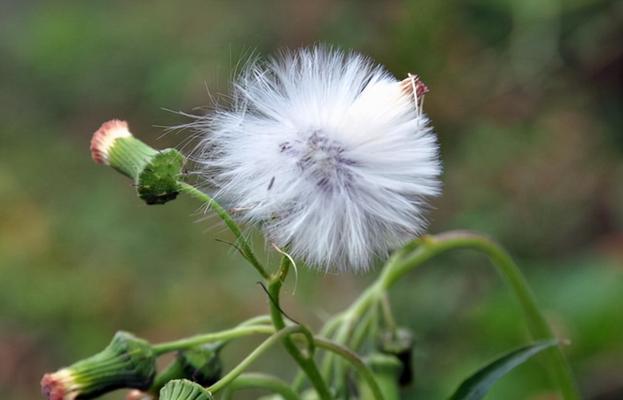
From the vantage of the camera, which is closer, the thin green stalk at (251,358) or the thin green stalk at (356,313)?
the thin green stalk at (251,358)

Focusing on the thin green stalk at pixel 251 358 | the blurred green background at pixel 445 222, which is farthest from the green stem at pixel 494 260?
the blurred green background at pixel 445 222

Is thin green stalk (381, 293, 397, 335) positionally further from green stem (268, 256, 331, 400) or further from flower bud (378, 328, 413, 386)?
green stem (268, 256, 331, 400)

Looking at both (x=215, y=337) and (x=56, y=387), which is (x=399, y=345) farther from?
(x=56, y=387)

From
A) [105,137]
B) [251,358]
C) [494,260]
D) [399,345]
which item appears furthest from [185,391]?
[494,260]

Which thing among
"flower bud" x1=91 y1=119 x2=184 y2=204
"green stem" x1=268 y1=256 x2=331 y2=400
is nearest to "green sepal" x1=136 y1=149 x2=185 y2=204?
"flower bud" x1=91 y1=119 x2=184 y2=204

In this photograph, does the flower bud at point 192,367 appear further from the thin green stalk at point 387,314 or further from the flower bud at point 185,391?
the thin green stalk at point 387,314

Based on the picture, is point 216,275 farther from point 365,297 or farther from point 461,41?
point 365,297
